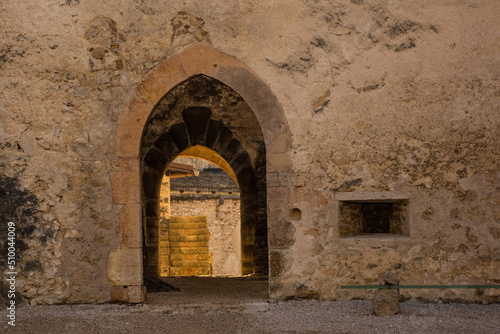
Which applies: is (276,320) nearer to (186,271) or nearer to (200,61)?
(200,61)

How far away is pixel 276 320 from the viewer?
424 centimetres

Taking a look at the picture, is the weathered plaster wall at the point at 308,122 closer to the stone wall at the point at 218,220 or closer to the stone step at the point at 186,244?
the stone step at the point at 186,244

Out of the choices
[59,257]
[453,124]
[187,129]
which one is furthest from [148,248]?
[453,124]

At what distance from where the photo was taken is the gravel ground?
13.0ft

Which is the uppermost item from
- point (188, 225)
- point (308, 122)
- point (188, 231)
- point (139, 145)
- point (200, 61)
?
point (200, 61)

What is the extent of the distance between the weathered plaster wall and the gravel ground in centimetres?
27

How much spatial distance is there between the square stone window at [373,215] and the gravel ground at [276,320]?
690mm

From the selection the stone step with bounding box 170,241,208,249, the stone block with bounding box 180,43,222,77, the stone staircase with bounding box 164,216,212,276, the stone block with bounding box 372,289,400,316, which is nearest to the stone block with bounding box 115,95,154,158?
the stone block with bounding box 180,43,222,77

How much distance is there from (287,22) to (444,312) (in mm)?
2704

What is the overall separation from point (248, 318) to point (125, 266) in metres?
1.22

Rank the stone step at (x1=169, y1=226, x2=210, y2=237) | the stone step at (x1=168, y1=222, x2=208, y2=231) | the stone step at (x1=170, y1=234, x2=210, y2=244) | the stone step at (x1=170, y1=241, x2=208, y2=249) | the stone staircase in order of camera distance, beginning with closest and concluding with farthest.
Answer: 1. the stone staircase
2. the stone step at (x1=170, y1=241, x2=208, y2=249)
3. the stone step at (x1=170, y1=234, x2=210, y2=244)
4. the stone step at (x1=169, y1=226, x2=210, y2=237)
5. the stone step at (x1=168, y1=222, x2=208, y2=231)

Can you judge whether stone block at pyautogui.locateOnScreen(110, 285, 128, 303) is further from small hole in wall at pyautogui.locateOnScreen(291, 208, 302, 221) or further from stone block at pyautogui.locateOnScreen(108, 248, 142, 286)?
small hole in wall at pyautogui.locateOnScreen(291, 208, 302, 221)

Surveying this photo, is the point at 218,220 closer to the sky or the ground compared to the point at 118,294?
closer to the sky

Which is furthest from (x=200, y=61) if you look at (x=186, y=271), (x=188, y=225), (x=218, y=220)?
(x=218, y=220)
